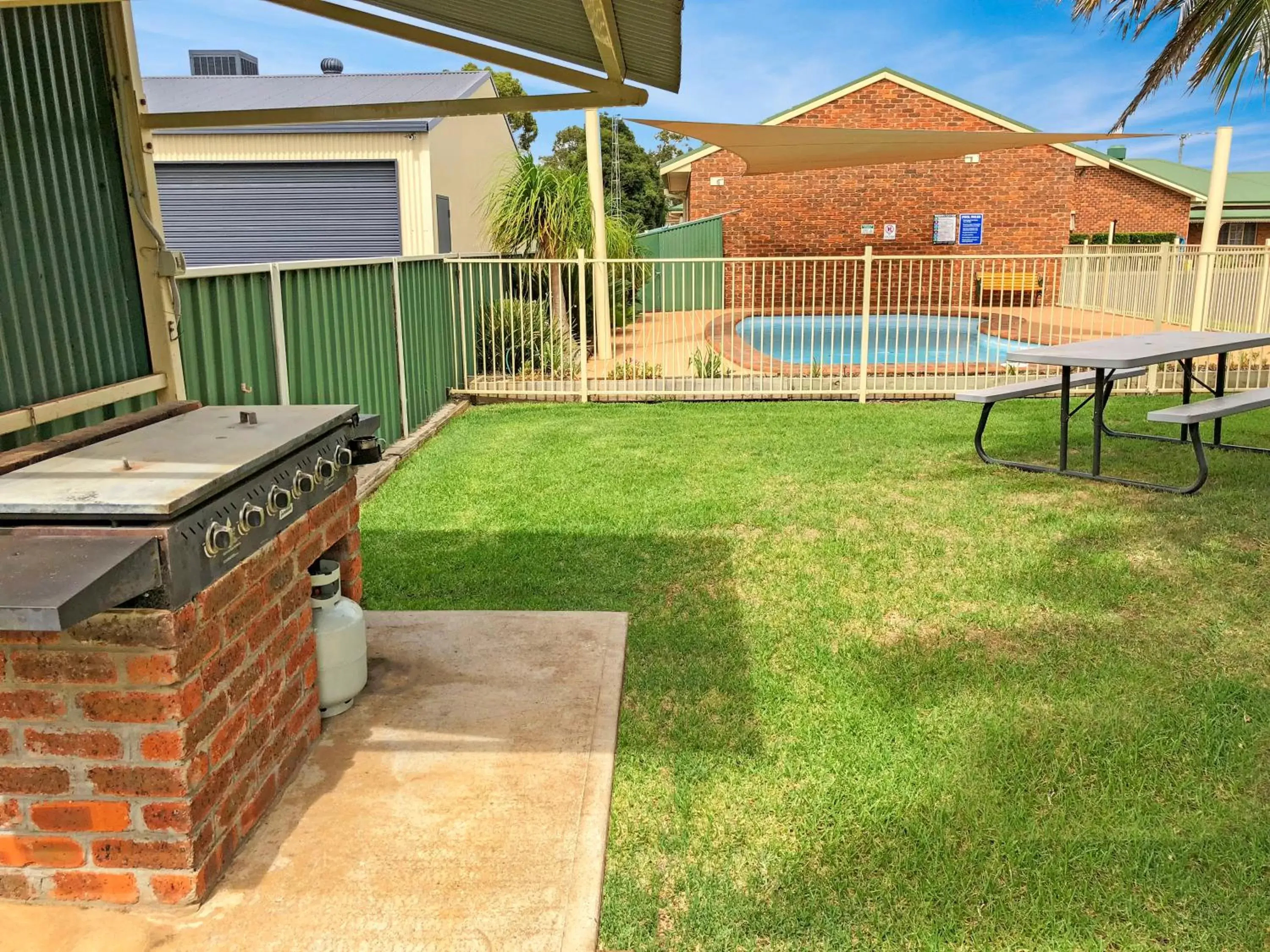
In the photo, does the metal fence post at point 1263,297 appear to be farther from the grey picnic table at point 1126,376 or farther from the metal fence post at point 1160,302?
the grey picnic table at point 1126,376

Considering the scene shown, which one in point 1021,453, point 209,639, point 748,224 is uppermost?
point 748,224

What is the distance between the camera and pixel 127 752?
2258 mm

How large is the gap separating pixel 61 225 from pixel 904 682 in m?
3.34

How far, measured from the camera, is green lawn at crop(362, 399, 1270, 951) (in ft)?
8.27

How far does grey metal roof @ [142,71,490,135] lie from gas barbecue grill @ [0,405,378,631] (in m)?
13.5

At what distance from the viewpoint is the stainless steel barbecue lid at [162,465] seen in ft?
7.07

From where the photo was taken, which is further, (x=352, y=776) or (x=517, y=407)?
(x=517, y=407)

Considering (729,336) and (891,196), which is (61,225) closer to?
(729,336)

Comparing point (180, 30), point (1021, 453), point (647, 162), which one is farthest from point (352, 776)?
point (647, 162)

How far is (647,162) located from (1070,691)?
47484mm

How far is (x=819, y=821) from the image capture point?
286cm

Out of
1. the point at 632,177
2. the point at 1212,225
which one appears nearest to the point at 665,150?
the point at 632,177

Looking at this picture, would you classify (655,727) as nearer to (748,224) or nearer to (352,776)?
(352,776)

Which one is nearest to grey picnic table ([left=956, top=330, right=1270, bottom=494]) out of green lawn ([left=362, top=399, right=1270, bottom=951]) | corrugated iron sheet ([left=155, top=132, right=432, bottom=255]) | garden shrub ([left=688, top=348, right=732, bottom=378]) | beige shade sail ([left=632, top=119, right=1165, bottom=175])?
green lawn ([left=362, top=399, right=1270, bottom=951])
